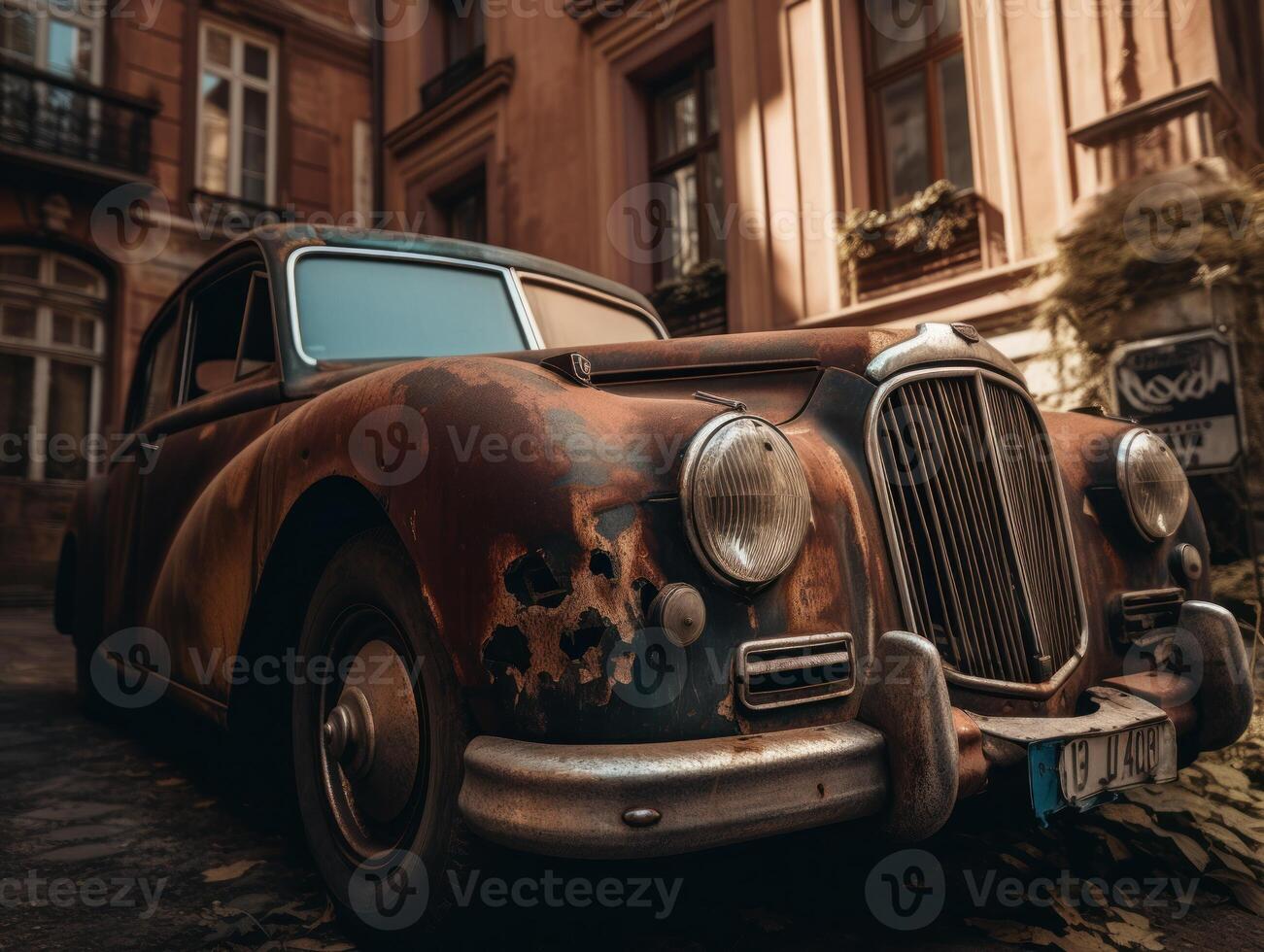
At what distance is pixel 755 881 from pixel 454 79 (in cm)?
1105

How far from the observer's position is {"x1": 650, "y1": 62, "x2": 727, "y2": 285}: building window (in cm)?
→ 835

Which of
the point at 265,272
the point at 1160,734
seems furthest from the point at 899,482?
the point at 265,272

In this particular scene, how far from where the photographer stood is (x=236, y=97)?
1226cm

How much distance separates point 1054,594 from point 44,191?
11.9 meters

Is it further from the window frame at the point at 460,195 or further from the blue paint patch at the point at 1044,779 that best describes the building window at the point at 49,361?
the blue paint patch at the point at 1044,779

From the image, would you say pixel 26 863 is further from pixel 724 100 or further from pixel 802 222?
pixel 724 100

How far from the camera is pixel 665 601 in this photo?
4.62 ft

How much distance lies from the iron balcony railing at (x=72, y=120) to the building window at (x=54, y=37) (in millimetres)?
295

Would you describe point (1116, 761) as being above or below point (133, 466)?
below

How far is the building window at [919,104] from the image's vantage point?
652 cm

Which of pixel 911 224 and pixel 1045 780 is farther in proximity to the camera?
pixel 911 224

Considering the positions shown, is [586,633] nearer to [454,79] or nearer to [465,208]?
[465,208]

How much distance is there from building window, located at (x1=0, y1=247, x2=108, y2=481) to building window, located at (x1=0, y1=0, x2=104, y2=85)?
2.23 m

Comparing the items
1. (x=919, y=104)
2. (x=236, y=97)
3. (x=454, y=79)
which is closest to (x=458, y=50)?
(x=454, y=79)
